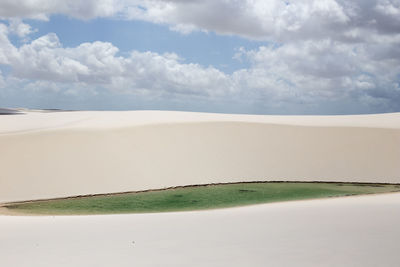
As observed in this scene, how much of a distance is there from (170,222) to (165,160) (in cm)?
1589

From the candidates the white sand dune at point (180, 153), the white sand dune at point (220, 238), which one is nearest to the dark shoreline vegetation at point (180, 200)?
the white sand dune at point (180, 153)

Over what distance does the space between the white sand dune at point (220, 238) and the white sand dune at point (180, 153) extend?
1231cm

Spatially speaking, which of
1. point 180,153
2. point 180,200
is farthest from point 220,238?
point 180,153

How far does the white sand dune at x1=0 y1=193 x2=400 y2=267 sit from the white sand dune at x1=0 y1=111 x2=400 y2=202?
12.3 meters

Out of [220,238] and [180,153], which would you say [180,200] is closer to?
[180,153]

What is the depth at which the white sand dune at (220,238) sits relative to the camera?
17.5 ft

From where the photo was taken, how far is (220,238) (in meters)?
6.53

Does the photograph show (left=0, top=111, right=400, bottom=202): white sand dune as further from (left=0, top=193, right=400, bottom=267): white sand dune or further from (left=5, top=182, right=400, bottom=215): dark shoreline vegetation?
(left=0, top=193, right=400, bottom=267): white sand dune

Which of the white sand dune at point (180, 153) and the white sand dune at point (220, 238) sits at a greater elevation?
the white sand dune at point (180, 153)

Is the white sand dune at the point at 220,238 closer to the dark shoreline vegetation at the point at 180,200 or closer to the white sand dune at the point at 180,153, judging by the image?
the dark shoreline vegetation at the point at 180,200

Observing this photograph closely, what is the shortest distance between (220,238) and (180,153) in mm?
18450

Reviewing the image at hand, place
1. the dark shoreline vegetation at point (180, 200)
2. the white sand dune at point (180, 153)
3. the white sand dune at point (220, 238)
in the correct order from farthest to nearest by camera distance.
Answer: the white sand dune at point (180, 153) < the dark shoreline vegetation at point (180, 200) < the white sand dune at point (220, 238)

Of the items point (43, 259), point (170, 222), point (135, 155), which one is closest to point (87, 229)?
point (170, 222)

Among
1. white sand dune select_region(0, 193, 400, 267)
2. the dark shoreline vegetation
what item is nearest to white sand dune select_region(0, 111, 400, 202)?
the dark shoreline vegetation
